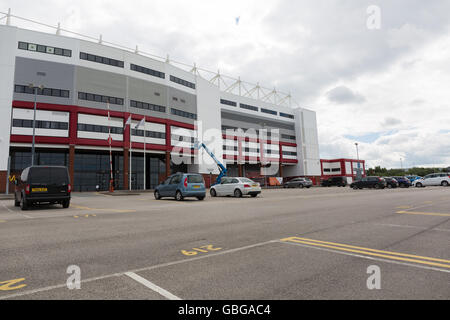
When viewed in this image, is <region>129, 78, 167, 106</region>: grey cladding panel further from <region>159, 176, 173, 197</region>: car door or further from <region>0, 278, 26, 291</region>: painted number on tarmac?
<region>0, 278, 26, 291</region>: painted number on tarmac

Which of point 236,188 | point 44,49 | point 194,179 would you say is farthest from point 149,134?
point 194,179

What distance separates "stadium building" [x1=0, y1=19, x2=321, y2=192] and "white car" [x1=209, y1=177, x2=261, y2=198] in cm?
1822

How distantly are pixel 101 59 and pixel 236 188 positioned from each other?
31.2 m

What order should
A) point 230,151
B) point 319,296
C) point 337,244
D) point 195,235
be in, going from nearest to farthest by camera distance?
point 319,296, point 337,244, point 195,235, point 230,151

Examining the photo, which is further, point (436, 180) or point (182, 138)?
point (182, 138)

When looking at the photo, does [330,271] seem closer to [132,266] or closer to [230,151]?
[132,266]

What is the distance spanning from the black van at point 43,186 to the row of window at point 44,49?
29.3 meters

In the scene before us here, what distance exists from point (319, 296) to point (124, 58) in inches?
1745

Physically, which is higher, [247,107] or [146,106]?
[247,107]

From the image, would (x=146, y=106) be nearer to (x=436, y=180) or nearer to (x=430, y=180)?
(x=430, y=180)

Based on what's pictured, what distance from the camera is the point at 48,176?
1229 cm

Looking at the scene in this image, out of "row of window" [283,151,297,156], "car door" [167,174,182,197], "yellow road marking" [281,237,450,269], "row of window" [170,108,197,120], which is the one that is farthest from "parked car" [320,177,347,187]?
"yellow road marking" [281,237,450,269]
